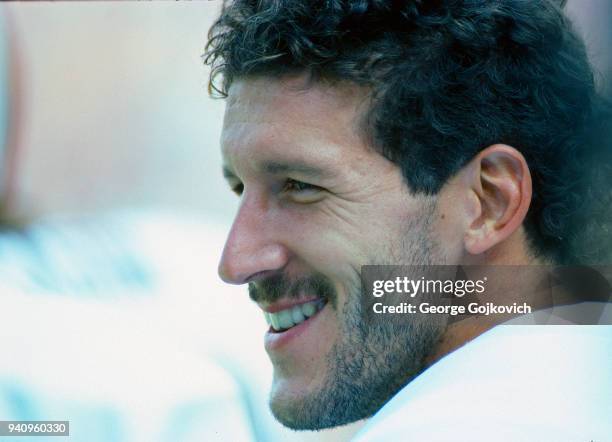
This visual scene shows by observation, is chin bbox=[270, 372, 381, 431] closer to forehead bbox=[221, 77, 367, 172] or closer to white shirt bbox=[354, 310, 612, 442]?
Result: white shirt bbox=[354, 310, 612, 442]

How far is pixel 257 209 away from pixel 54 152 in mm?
1070

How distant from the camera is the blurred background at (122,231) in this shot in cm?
123

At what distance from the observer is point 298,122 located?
951 mm

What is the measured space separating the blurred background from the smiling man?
7.5 inches

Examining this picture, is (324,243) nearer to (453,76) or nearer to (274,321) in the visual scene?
(274,321)

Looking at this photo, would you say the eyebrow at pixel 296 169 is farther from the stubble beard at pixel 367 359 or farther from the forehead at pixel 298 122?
the stubble beard at pixel 367 359

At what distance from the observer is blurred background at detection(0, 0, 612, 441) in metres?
1.23

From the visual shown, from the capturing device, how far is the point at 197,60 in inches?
60.1

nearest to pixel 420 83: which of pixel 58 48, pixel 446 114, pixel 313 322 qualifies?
pixel 446 114

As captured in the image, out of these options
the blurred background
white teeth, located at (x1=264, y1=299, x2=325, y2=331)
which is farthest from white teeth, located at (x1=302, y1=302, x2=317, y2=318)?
the blurred background

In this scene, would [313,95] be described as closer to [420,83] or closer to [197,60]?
[420,83]

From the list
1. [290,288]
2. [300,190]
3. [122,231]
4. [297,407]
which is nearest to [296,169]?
[300,190]

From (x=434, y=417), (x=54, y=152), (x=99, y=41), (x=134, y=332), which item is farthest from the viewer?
(x=54, y=152)

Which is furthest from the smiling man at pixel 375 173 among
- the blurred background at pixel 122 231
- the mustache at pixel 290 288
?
the blurred background at pixel 122 231
